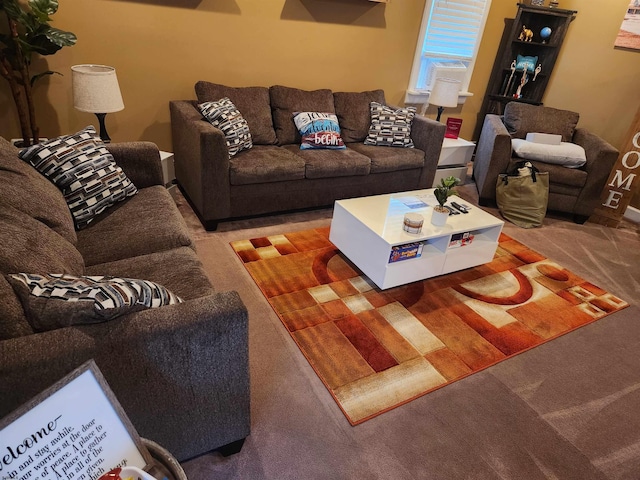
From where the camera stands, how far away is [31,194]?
1.71 meters

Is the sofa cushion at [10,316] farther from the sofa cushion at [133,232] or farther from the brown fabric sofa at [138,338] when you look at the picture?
the sofa cushion at [133,232]

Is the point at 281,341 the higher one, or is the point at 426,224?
the point at 426,224

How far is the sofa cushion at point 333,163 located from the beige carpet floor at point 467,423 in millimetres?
1144

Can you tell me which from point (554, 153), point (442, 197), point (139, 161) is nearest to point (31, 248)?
point (139, 161)

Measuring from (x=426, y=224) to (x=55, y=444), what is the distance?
2156 mm

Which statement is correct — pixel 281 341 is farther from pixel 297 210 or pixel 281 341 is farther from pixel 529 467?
pixel 297 210

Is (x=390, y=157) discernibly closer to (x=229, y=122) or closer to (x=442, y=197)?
(x=442, y=197)

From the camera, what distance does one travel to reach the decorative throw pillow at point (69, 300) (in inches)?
42.1

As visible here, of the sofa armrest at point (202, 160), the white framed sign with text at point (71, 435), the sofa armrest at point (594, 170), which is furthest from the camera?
the sofa armrest at point (594, 170)

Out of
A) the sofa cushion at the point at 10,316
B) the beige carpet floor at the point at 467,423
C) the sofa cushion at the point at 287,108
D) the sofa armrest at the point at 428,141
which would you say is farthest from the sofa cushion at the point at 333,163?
the sofa cushion at the point at 10,316

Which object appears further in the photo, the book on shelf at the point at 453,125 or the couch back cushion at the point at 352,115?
the book on shelf at the point at 453,125

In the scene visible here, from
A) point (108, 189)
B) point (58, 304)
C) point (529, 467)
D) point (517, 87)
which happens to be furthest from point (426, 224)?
point (517, 87)

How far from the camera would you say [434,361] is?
206cm

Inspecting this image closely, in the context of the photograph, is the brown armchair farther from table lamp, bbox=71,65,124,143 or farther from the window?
table lamp, bbox=71,65,124,143
